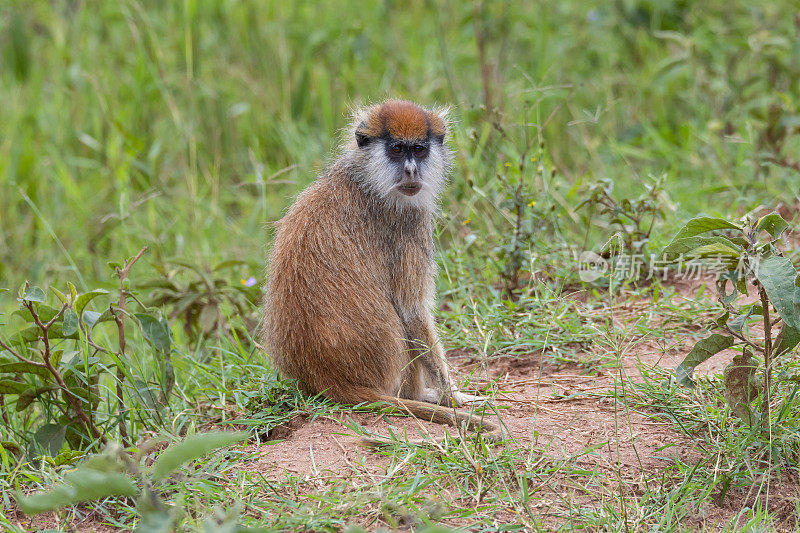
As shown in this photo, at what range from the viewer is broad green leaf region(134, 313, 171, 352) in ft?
11.0

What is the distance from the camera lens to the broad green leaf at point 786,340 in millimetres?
2676

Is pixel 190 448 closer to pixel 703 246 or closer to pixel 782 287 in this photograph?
pixel 703 246

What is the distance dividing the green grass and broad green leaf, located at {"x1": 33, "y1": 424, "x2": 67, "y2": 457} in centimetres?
8

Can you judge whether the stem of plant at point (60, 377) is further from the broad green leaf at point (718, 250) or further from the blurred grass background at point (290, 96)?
the broad green leaf at point (718, 250)

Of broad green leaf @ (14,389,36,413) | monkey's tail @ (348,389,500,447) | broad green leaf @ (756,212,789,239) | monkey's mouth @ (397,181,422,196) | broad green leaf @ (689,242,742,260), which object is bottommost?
monkey's tail @ (348,389,500,447)

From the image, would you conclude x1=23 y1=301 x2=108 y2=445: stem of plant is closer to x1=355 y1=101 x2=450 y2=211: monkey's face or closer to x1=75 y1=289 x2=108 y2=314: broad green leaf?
x1=75 y1=289 x2=108 y2=314: broad green leaf

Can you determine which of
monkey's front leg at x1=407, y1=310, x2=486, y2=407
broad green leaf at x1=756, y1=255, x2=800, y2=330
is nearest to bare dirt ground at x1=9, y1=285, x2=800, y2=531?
monkey's front leg at x1=407, y1=310, x2=486, y2=407

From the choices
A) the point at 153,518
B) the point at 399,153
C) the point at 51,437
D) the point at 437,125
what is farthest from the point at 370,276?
the point at 153,518

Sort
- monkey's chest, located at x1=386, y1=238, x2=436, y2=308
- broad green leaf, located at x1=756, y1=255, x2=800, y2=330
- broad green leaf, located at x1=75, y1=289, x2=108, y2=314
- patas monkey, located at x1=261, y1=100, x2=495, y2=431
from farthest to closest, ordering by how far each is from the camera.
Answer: monkey's chest, located at x1=386, y1=238, x2=436, y2=308, patas monkey, located at x1=261, y1=100, x2=495, y2=431, broad green leaf, located at x1=75, y1=289, x2=108, y2=314, broad green leaf, located at x1=756, y1=255, x2=800, y2=330

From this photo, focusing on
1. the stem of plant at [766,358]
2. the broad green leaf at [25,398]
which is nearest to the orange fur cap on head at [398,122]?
the stem of plant at [766,358]

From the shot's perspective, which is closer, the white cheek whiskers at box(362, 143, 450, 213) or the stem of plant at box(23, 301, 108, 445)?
the stem of plant at box(23, 301, 108, 445)

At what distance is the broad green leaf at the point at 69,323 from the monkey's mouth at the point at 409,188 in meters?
1.36

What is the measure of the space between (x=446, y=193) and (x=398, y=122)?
1.17 metres

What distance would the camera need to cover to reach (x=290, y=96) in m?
6.44
